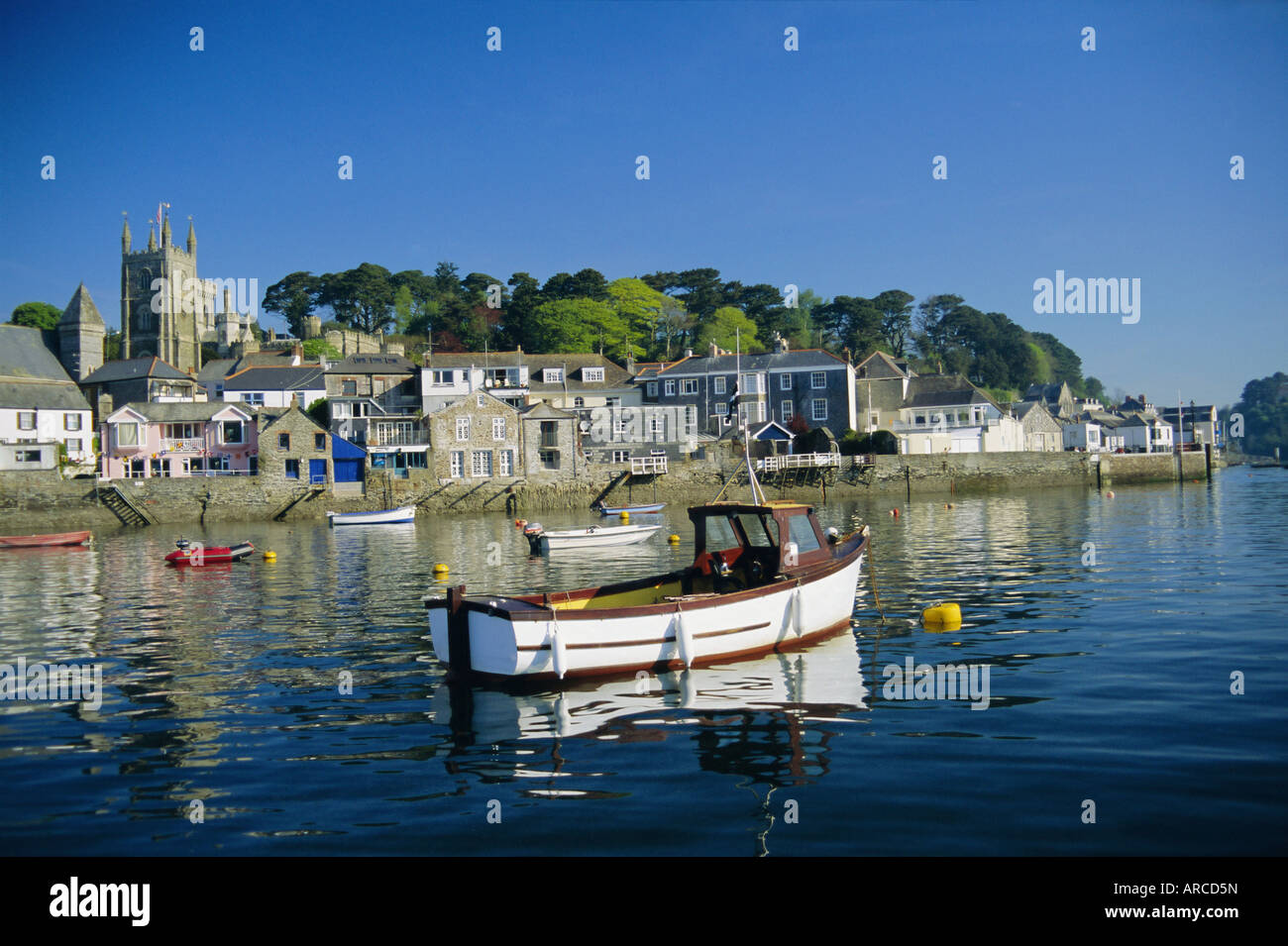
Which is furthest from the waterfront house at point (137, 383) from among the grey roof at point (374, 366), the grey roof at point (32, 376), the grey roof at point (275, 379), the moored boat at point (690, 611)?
the moored boat at point (690, 611)

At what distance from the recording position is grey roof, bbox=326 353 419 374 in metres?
81.6

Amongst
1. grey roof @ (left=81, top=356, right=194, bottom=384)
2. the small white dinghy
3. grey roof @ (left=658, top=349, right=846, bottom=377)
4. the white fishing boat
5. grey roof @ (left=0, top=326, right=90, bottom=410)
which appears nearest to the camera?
the small white dinghy

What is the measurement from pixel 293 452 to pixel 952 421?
190 ft

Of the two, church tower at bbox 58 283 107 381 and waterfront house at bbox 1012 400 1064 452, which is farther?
waterfront house at bbox 1012 400 1064 452

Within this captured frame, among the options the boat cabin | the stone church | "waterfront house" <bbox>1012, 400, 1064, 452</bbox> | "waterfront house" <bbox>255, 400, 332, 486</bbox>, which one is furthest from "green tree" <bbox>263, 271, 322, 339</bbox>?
the boat cabin

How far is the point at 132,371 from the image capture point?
86250 millimetres

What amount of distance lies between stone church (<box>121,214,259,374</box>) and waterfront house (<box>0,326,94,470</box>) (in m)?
26.2

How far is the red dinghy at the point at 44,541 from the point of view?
160ft

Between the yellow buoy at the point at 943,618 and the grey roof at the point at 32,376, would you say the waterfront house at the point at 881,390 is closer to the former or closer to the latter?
the grey roof at the point at 32,376

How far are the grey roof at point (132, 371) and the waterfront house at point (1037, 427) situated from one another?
3168 inches

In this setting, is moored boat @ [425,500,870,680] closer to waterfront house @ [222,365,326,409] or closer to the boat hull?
the boat hull

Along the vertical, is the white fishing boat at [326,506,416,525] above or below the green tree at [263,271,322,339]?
below
